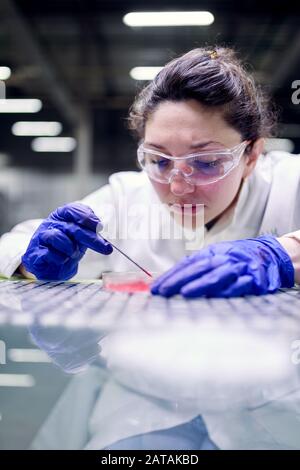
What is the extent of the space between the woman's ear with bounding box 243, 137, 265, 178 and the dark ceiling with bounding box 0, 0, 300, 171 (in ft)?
1.18

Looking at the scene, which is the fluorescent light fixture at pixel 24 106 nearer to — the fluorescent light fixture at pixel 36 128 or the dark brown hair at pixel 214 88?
the fluorescent light fixture at pixel 36 128

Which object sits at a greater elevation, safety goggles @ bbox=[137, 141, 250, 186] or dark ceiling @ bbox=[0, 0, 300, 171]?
dark ceiling @ bbox=[0, 0, 300, 171]

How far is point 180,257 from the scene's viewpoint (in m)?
1.24

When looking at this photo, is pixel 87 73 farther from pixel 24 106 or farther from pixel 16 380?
pixel 16 380

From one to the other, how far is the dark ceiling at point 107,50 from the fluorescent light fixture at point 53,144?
14 cm

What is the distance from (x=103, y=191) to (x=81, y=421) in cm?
95

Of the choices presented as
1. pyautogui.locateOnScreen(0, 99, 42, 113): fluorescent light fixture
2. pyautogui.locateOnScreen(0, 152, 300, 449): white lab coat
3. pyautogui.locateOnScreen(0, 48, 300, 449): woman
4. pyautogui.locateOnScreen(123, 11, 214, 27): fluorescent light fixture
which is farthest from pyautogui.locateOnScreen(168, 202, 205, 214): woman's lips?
pyautogui.locateOnScreen(0, 99, 42, 113): fluorescent light fixture

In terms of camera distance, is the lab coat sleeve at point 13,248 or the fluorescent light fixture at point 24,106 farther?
the fluorescent light fixture at point 24,106

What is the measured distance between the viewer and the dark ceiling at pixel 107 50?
2.39 m

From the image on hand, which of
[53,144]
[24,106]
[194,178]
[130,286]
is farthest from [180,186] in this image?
[53,144]

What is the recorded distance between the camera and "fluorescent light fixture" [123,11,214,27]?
242 centimetres

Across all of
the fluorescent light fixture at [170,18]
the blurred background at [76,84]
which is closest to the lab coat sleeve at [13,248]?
the blurred background at [76,84]

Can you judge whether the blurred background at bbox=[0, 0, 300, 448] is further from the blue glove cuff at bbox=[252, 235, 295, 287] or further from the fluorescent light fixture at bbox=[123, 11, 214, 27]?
the blue glove cuff at bbox=[252, 235, 295, 287]

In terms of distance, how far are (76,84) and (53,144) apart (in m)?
1.12
